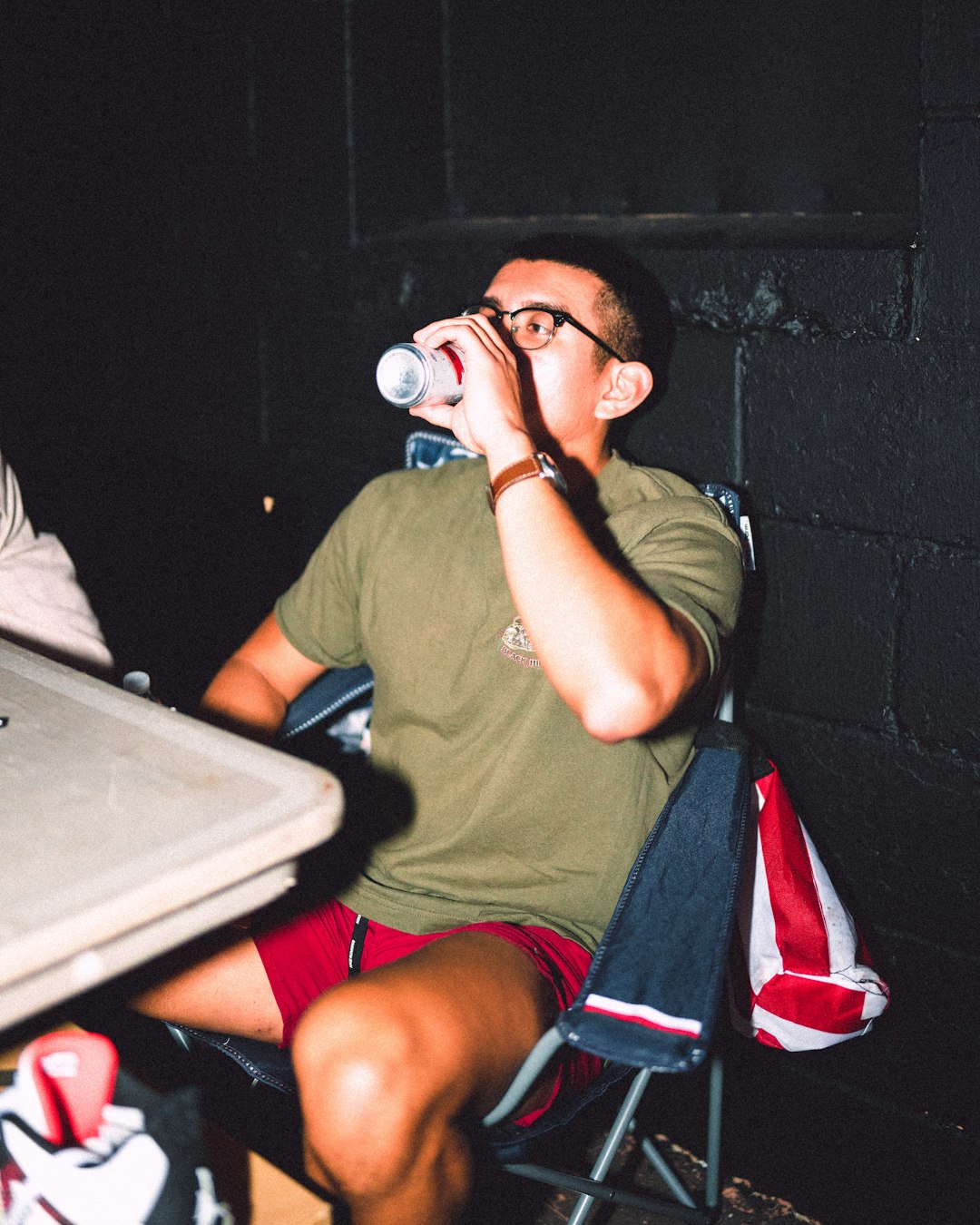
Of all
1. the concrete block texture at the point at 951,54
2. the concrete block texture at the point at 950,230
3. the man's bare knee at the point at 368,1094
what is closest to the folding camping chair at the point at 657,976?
the man's bare knee at the point at 368,1094

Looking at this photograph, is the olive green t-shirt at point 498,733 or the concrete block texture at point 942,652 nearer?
the olive green t-shirt at point 498,733

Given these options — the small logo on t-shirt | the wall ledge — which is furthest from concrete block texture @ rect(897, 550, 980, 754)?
the small logo on t-shirt

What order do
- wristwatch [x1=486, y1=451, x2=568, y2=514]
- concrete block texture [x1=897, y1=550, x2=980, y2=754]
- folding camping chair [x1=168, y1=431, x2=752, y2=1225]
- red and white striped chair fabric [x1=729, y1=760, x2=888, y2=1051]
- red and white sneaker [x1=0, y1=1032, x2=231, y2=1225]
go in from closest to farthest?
→ 1. red and white sneaker [x1=0, y1=1032, x2=231, y2=1225]
2. folding camping chair [x1=168, y1=431, x2=752, y2=1225]
3. wristwatch [x1=486, y1=451, x2=568, y2=514]
4. red and white striped chair fabric [x1=729, y1=760, x2=888, y2=1051]
5. concrete block texture [x1=897, y1=550, x2=980, y2=754]

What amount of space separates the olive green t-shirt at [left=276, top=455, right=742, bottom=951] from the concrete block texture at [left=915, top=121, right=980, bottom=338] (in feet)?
1.40

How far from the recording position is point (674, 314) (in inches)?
76.5

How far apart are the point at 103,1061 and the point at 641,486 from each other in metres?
1.07

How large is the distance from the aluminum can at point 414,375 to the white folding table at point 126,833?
A: 0.52 m

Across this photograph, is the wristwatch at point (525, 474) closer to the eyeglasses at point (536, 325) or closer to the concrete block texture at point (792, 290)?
the eyeglasses at point (536, 325)

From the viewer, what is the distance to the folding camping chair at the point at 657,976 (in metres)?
1.21

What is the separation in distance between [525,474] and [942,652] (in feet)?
2.49

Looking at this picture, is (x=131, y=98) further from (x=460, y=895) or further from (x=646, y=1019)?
(x=646, y=1019)

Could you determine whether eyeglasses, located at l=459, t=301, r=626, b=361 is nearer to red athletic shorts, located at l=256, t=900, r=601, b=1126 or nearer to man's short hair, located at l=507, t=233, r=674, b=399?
man's short hair, located at l=507, t=233, r=674, b=399

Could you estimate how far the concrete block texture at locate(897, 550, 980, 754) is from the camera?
1733mm

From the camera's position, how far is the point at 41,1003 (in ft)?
2.91
